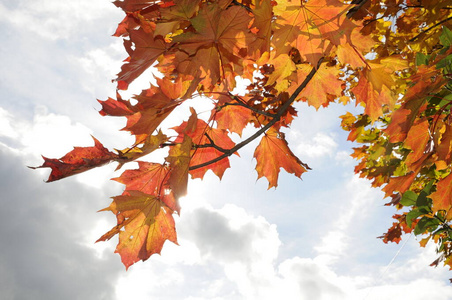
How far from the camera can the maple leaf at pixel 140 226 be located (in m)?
1.45

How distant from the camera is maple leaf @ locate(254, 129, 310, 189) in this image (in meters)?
1.81

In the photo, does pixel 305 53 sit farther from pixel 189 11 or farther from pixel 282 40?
pixel 189 11

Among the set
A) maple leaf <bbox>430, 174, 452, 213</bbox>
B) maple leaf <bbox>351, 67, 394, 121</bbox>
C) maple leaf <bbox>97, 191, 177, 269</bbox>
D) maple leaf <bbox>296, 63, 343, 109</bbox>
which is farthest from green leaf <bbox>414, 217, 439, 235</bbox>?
maple leaf <bbox>97, 191, 177, 269</bbox>

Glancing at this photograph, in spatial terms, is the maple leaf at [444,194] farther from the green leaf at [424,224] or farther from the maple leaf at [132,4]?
the maple leaf at [132,4]

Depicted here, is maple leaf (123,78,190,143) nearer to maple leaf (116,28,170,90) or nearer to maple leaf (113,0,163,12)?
maple leaf (116,28,170,90)

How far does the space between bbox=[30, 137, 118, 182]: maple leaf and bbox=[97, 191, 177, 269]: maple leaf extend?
223mm

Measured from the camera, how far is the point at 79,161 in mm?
1285

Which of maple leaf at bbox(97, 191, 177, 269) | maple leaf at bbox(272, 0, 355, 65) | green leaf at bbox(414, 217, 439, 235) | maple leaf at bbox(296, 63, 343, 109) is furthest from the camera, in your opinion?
green leaf at bbox(414, 217, 439, 235)

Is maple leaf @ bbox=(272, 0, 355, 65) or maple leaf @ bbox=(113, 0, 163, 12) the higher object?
maple leaf @ bbox=(113, 0, 163, 12)

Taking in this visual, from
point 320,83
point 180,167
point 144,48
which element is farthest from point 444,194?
point 144,48

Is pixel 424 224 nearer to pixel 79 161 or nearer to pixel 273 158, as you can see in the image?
pixel 273 158

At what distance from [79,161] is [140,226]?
0.42 metres

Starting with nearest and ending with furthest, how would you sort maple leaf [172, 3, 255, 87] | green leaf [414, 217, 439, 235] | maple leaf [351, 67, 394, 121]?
maple leaf [172, 3, 255, 87], maple leaf [351, 67, 394, 121], green leaf [414, 217, 439, 235]

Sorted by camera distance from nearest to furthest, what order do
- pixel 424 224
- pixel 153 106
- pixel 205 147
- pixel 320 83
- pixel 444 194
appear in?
pixel 153 106, pixel 205 147, pixel 444 194, pixel 320 83, pixel 424 224
